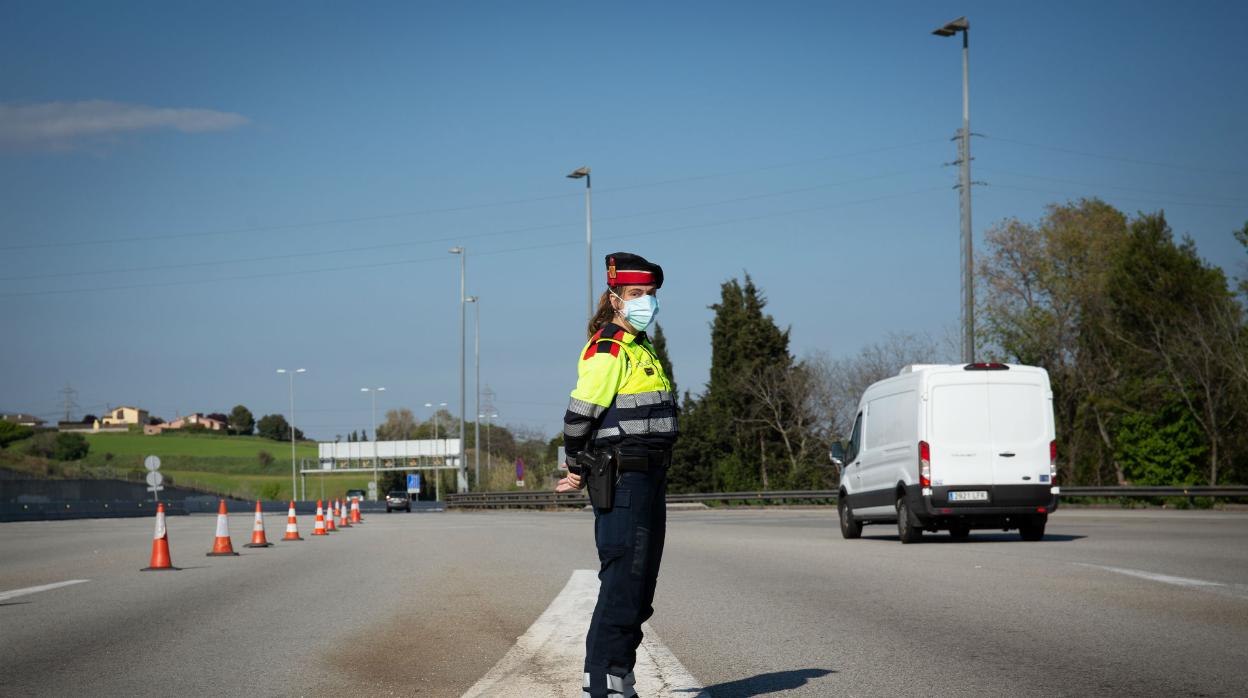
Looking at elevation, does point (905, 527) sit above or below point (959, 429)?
below

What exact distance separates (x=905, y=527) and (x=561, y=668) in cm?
1268

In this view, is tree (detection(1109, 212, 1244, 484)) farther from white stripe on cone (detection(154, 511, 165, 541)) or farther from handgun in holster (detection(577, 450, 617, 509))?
handgun in holster (detection(577, 450, 617, 509))

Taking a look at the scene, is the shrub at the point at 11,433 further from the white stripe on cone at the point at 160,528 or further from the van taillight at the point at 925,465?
the van taillight at the point at 925,465

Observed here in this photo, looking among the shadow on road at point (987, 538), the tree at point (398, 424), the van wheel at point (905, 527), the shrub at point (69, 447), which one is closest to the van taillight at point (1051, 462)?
the shadow on road at point (987, 538)

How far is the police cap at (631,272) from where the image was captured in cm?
559

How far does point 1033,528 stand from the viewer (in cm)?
1903

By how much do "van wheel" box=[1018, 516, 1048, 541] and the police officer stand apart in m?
14.6

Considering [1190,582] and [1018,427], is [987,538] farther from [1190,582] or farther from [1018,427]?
[1190,582]

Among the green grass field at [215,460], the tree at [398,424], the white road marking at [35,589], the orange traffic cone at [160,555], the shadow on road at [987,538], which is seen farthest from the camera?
the tree at [398,424]

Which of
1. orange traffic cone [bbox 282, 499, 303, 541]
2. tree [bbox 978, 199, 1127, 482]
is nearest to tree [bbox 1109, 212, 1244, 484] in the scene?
tree [bbox 978, 199, 1127, 482]

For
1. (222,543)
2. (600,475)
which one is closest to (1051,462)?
(222,543)

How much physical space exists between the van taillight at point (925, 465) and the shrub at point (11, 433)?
4571 inches

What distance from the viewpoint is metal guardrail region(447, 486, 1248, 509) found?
3269 cm

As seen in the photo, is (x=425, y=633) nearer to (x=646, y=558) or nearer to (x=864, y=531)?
(x=646, y=558)
